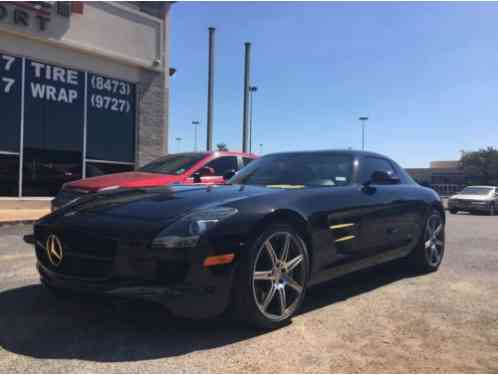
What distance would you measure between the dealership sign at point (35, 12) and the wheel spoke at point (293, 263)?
1039 cm

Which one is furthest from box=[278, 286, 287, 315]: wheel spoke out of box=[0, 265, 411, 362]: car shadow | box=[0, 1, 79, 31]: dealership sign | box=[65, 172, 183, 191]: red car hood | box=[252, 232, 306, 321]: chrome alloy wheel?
box=[0, 1, 79, 31]: dealership sign

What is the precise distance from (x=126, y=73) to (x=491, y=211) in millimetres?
14992

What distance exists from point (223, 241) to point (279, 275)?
23.0 inches

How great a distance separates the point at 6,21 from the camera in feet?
35.4

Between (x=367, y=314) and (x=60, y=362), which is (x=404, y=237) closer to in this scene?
(x=367, y=314)

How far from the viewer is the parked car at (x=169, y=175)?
648 centimetres

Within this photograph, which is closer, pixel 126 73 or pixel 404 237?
pixel 404 237

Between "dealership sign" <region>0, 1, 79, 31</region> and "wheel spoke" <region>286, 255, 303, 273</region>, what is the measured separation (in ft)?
34.1

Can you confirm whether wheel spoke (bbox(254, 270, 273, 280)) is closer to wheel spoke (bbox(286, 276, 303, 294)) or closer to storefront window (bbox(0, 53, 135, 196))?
wheel spoke (bbox(286, 276, 303, 294))

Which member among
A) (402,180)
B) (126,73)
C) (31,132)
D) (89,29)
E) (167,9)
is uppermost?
(167,9)

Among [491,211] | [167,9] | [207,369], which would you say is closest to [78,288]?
[207,369]

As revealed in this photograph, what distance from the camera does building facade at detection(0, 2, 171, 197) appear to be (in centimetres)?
1118

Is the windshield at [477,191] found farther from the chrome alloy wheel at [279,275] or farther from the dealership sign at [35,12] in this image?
the chrome alloy wheel at [279,275]

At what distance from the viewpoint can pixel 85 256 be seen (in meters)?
3.02
